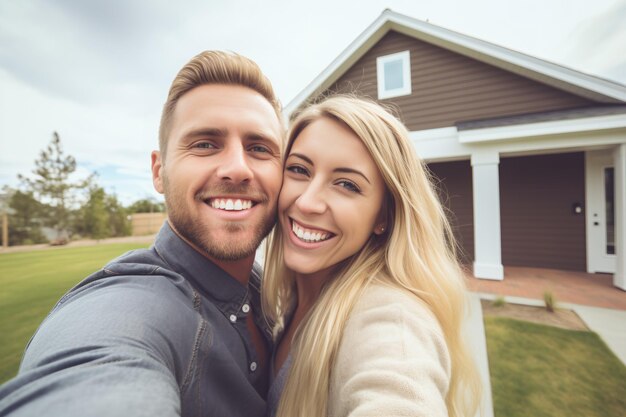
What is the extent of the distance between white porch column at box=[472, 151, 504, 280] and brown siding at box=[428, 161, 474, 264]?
1926mm

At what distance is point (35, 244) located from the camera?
Answer: 19.5m

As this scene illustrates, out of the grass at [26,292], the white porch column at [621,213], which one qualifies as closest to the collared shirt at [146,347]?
the grass at [26,292]

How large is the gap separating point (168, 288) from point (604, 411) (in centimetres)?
395

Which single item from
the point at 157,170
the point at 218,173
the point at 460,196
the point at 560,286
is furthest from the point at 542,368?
the point at 460,196

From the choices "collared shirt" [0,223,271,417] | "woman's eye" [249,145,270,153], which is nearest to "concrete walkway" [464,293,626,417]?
"collared shirt" [0,223,271,417]

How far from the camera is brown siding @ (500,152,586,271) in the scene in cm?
718

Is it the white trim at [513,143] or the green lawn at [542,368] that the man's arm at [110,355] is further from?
the white trim at [513,143]

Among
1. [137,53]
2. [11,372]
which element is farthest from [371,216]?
[137,53]

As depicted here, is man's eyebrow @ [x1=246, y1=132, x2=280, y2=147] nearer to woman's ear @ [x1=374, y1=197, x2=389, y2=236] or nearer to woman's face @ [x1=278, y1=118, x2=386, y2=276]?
woman's face @ [x1=278, y1=118, x2=386, y2=276]

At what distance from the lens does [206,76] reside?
158 centimetres

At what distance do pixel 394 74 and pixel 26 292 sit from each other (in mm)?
11872

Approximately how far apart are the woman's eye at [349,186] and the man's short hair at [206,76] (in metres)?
0.85

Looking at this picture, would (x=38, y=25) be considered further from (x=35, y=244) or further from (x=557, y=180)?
(x=35, y=244)

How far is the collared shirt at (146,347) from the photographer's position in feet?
1.86
